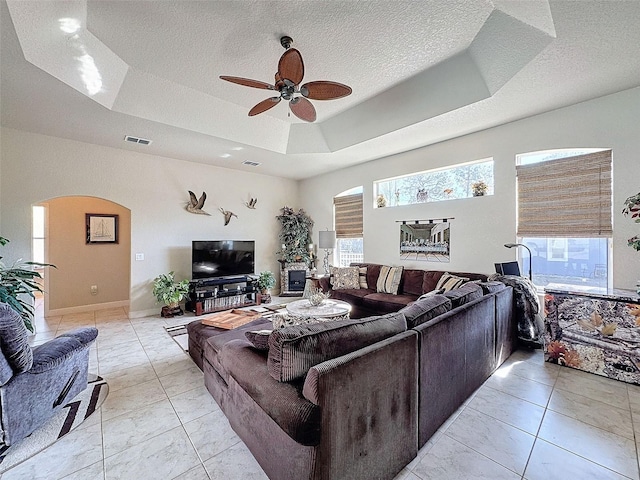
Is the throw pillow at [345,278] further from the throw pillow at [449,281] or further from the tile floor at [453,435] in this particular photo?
the tile floor at [453,435]

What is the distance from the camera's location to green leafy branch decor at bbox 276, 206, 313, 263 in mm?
6898

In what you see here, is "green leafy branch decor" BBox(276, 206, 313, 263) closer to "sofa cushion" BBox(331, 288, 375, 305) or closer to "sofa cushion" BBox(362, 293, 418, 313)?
"sofa cushion" BBox(331, 288, 375, 305)

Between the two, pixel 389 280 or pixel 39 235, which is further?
pixel 39 235

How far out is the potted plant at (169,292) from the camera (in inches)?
199

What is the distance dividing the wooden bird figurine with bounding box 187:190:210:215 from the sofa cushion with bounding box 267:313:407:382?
5045 mm

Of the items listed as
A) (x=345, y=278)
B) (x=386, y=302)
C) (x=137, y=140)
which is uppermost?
(x=137, y=140)

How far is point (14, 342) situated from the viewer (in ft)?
6.18

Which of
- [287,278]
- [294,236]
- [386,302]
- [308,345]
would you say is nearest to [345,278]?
[386,302]

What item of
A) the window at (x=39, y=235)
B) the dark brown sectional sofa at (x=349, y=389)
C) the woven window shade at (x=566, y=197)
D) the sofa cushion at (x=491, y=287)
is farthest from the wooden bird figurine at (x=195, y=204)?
the woven window shade at (x=566, y=197)

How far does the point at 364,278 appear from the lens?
535 centimetres

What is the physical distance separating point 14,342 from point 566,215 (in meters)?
5.65

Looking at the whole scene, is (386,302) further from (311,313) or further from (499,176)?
(499,176)

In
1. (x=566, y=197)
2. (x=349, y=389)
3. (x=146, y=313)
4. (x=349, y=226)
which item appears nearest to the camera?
(x=349, y=389)

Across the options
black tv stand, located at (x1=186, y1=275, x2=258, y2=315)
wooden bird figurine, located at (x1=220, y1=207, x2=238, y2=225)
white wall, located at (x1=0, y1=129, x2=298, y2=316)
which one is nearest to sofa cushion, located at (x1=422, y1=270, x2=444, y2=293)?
black tv stand, located at (x1=186, y1=275, x2=258, y2=315)
